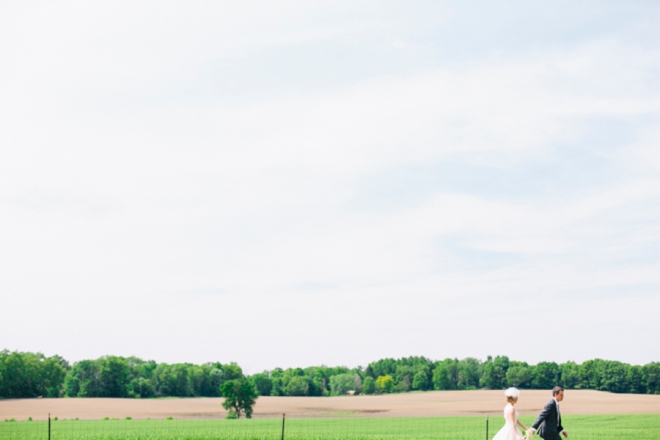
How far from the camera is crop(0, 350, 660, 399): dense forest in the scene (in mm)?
105812

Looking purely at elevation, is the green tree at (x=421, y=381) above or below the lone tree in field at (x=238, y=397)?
below

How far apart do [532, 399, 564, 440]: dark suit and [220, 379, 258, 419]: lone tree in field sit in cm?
6228

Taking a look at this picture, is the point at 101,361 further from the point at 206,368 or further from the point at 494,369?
the point at 494,369

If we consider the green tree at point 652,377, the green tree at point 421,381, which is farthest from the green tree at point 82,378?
the green tree at point 652,377

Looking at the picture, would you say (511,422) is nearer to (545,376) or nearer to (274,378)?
(274,378)

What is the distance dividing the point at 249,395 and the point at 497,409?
28.3 metres

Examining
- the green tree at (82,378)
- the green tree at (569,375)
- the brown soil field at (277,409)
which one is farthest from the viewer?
the green tree at (569,375)

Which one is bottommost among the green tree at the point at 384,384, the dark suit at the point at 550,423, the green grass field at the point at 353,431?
the green tree at the point at 384,384

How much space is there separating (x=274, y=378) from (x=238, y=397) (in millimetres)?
Answer: 55245

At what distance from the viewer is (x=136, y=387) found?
363ft

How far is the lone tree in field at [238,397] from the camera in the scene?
72.0m

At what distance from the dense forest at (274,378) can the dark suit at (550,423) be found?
294ft

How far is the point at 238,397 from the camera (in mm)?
72500

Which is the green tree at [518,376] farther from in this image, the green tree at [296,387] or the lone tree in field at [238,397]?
the lone tree in field at [238,397]
